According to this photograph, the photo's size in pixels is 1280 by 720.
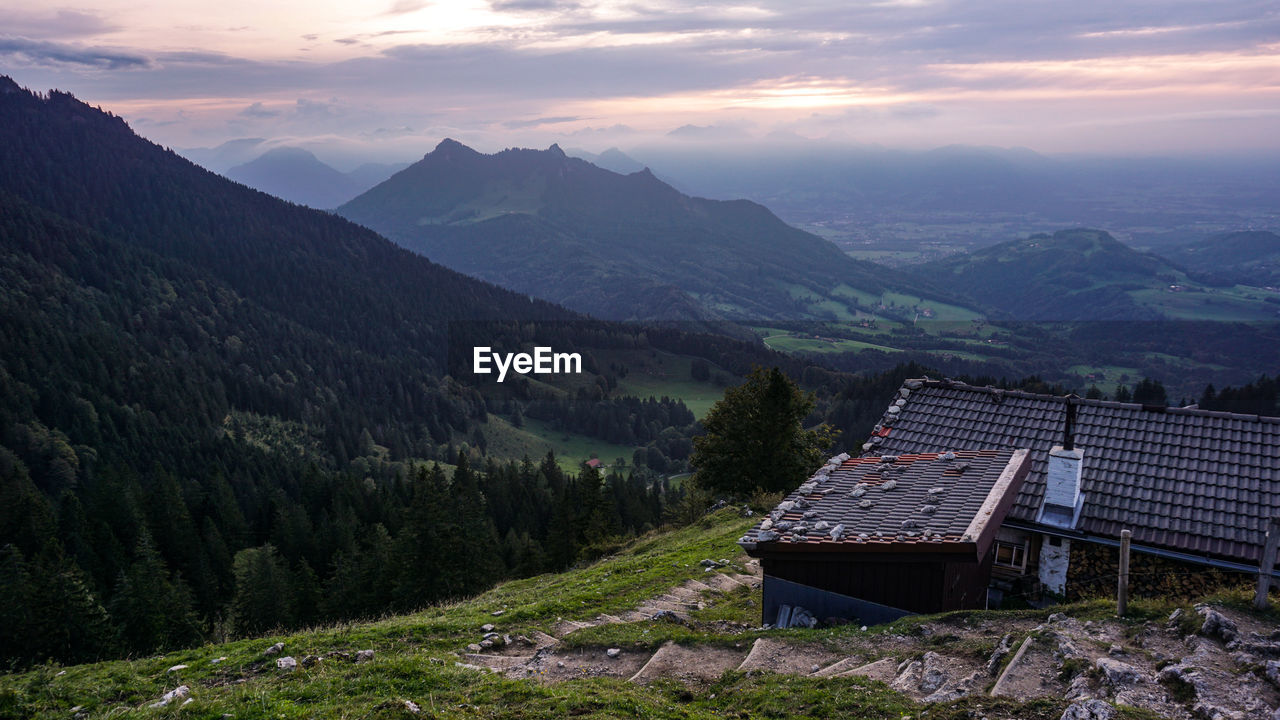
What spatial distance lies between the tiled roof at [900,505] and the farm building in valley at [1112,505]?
0.18m

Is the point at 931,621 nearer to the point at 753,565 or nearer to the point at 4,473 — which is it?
the point at 753,565

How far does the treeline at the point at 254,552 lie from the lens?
3947 centimetres

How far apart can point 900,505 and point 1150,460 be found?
1043 centimetres

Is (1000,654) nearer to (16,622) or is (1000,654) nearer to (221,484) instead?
(16,622)

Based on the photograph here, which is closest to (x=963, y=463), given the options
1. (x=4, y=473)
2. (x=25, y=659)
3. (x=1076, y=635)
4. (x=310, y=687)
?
(x=1076, y=635)

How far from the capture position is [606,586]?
2477cm

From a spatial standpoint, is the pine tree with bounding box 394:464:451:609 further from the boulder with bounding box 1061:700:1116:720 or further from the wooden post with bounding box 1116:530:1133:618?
the boulder with bounding box 1061:700:1116:720

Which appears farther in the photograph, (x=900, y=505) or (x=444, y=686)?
(x=900, y=505)

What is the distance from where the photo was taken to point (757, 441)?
154 ft

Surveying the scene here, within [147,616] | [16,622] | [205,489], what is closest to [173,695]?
[16,622]

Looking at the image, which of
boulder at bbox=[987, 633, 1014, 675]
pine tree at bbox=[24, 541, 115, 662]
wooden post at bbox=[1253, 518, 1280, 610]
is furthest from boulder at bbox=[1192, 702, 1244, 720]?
pine tree at bbox=[24, 541, 115, 662]

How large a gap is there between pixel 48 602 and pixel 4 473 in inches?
3123

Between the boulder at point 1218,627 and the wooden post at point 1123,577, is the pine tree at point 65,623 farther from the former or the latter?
the boulder at point 1218,627

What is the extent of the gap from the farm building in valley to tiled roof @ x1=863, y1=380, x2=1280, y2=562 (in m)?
0.04
